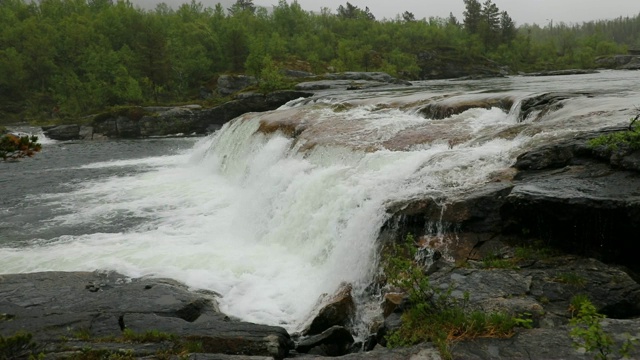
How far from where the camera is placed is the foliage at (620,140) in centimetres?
834

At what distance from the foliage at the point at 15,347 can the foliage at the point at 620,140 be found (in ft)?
35.1

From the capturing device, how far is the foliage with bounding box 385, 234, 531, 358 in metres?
5.73

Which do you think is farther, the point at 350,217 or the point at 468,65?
the point at 468,65

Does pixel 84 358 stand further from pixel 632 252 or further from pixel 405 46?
pixel 405 46

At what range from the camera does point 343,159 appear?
598 inches

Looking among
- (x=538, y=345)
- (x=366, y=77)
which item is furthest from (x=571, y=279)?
(x=366, y=77)

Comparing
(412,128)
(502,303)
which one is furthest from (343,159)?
(502,303)

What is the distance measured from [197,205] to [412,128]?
374 inches

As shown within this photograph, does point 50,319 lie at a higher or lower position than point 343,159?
lower

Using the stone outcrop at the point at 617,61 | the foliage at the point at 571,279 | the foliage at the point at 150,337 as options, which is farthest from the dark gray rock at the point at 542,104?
the stone outcrop at the point at 617,61

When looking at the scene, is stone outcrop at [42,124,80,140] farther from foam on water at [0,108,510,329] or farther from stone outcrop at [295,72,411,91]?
foam on water at [0,108,510,329]

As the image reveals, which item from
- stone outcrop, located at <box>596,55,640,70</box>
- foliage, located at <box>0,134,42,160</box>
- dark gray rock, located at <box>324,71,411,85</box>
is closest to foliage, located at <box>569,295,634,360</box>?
foliage, located at <box>0,134,42,160</box>

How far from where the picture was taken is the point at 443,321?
607 centimetres

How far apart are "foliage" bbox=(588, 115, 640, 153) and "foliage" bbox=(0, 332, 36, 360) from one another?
421 inches
